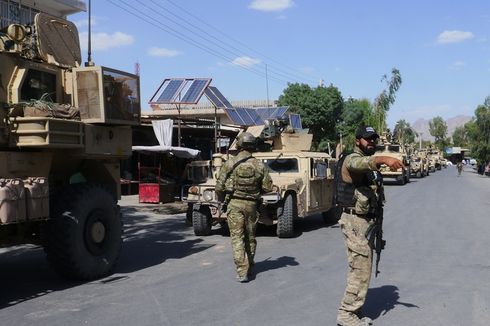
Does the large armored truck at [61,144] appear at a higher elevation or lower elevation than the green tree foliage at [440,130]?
lower

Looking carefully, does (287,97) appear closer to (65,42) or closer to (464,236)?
(464,236)

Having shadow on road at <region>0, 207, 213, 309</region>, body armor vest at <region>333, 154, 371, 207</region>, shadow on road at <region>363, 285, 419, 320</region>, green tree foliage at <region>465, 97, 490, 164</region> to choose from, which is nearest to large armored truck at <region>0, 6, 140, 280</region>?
shadow on road at <region>0, 207, 213, 309</region>

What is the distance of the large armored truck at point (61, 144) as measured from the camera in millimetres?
5832

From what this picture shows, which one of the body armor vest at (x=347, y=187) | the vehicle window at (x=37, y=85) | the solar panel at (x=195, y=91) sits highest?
the solar panel at (x=195, y=91)

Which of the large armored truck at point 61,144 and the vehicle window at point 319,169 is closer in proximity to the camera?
the large armored truck at point 61,144

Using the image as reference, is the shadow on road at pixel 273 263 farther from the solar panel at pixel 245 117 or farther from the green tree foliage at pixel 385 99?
the green tree foliage at pixel 385 99

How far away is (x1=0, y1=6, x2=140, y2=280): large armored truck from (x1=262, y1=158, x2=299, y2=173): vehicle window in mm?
4515

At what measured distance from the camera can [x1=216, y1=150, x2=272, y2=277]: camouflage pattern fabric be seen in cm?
672

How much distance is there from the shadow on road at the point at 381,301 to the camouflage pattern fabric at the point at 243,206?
1544 millimetres

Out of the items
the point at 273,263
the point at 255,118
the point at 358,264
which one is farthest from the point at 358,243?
the point at 255,118

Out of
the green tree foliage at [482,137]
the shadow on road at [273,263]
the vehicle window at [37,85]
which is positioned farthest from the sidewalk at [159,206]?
the green tree foliage at [482,137]

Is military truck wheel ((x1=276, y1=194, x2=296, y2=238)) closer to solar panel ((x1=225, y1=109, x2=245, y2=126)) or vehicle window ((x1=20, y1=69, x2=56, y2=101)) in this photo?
vehicle window ((x1=20, y1=69, x2=56, y2=101))

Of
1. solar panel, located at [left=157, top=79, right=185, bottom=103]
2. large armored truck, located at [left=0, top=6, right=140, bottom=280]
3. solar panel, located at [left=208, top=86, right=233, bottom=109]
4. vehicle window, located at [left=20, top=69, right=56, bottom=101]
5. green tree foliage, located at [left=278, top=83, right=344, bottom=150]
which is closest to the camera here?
large armored truck, located at [left=0, top=6, right=140, bottom=280]

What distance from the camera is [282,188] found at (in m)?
9.95
